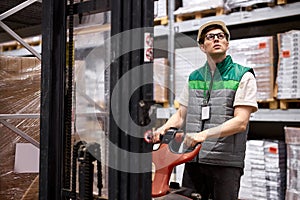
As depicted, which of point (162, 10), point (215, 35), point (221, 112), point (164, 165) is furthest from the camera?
point (162, 10)

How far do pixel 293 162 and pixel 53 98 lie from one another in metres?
2.86

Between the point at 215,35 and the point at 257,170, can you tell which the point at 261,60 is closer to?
the point at 215,35

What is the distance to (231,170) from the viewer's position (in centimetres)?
355

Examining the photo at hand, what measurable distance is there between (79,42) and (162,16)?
3315 millimetres

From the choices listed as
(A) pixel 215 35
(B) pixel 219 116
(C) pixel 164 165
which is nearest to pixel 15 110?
(C) pixel 164 165

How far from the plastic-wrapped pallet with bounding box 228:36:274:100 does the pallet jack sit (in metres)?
1.97

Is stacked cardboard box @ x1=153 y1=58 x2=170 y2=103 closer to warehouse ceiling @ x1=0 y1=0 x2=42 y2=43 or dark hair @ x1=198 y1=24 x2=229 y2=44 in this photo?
dark hair @ x1=198 y1=24 x2=229 y2=44

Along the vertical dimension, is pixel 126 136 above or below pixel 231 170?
above

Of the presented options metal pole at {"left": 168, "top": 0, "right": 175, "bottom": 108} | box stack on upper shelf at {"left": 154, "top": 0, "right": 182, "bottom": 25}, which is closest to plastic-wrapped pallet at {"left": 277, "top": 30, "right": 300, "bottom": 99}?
metal pole at {"left": 168, "top": 0, "right": 175, "bottom": 108}

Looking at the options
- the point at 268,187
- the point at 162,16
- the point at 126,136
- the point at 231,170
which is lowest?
the point at 268,187

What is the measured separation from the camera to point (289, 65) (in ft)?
14.3

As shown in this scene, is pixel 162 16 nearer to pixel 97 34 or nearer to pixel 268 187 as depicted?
pixel 268 187

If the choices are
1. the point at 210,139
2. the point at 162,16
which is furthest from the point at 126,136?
the point at 162,16

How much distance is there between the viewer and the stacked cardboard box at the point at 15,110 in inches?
111
